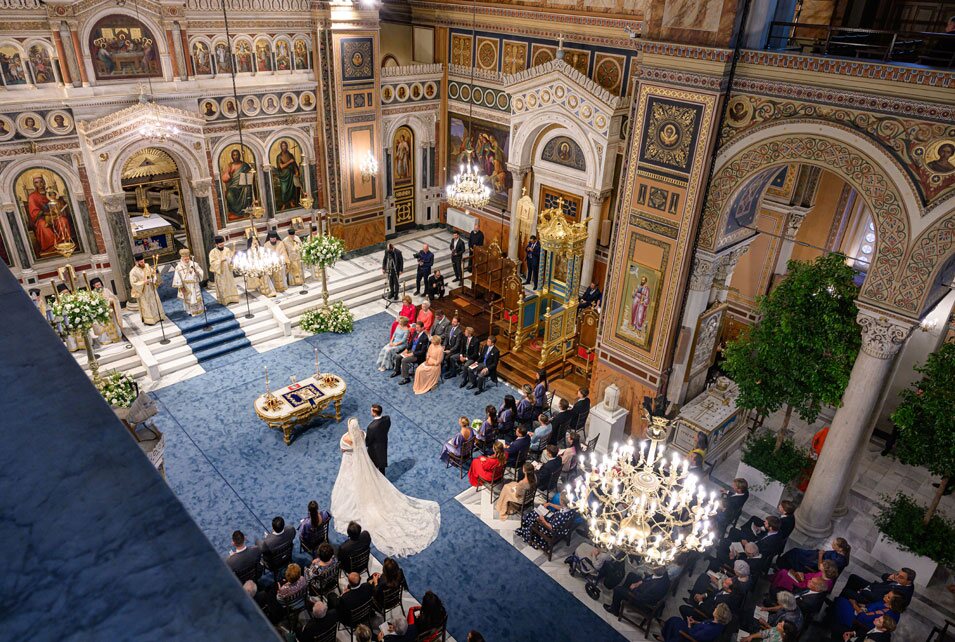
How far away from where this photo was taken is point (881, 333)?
9125mm

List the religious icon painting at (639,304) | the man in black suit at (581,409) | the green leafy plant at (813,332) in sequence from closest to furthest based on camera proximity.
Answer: the green leafy plant at (813,332), the religious icon painting at (639,304), the man in black suit at (581,409)

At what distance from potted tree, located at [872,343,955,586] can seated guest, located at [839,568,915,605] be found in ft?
3.81

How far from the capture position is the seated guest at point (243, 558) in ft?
27.7

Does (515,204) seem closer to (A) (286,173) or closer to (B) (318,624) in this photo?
(A) (286,173)

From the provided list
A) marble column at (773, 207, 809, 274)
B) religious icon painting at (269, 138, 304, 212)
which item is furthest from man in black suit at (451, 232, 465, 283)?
marble column at (773, 207, 809, 274)

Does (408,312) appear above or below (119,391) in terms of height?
above

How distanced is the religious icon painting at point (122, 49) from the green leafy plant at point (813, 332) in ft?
46.7

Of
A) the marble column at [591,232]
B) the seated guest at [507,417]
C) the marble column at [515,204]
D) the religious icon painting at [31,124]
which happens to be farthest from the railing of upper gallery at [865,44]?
the religious icon painting at [31,124]

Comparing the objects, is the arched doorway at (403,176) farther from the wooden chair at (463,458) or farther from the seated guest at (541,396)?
the wooden chair at (463,458)

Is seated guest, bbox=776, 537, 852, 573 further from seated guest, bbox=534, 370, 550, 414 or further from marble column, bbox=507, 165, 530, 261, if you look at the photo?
marble column, bbox=507, 165, 530, 261

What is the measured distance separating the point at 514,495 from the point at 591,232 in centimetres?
843

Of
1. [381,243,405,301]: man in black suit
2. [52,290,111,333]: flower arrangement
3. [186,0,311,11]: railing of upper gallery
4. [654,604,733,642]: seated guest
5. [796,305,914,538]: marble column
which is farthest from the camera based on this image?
[381,243,405,301]: man in black suit

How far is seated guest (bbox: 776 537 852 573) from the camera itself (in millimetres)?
8742

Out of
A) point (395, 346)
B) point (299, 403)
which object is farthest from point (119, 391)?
point (395, 346)
